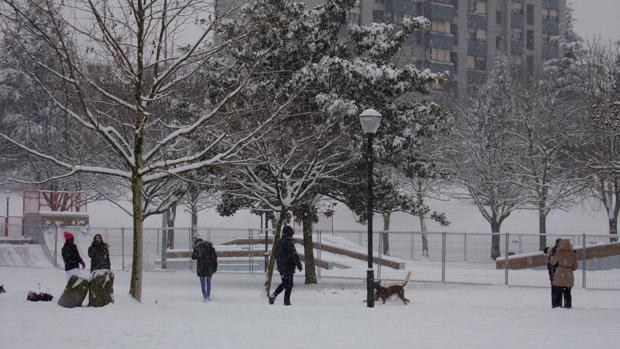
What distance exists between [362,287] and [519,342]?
12463mm

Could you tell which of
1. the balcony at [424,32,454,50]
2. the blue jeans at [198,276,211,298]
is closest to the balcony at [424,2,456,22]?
the balcony at [424,32,454,50]

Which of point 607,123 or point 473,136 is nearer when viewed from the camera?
point 607,123

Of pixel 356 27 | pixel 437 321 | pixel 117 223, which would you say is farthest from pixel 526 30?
pixel 437 321

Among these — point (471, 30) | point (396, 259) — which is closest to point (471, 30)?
point (471, 30)

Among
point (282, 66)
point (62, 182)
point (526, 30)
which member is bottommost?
A: point (62, 182)

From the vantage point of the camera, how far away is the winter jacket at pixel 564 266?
16156mm

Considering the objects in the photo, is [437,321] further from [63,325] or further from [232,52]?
[232,52]

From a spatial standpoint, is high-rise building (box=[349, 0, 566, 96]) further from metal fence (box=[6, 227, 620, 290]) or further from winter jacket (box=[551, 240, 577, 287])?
winter jacket (box=[551, 240, 577, 287])

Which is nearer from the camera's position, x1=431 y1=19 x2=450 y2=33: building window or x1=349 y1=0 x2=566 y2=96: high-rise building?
x1=349 y1=0 x2=566 y2=96: high-rise building

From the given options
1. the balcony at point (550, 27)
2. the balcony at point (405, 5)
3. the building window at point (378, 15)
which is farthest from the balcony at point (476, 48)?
the building window at point (378, 15)

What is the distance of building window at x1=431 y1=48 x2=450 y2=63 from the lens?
Result: 73375 millimetres

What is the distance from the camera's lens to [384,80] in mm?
22672

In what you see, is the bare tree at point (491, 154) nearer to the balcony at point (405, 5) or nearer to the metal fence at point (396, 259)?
the metal fence at point (396, 259)

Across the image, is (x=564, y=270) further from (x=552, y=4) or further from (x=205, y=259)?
(x=552, y=4)
